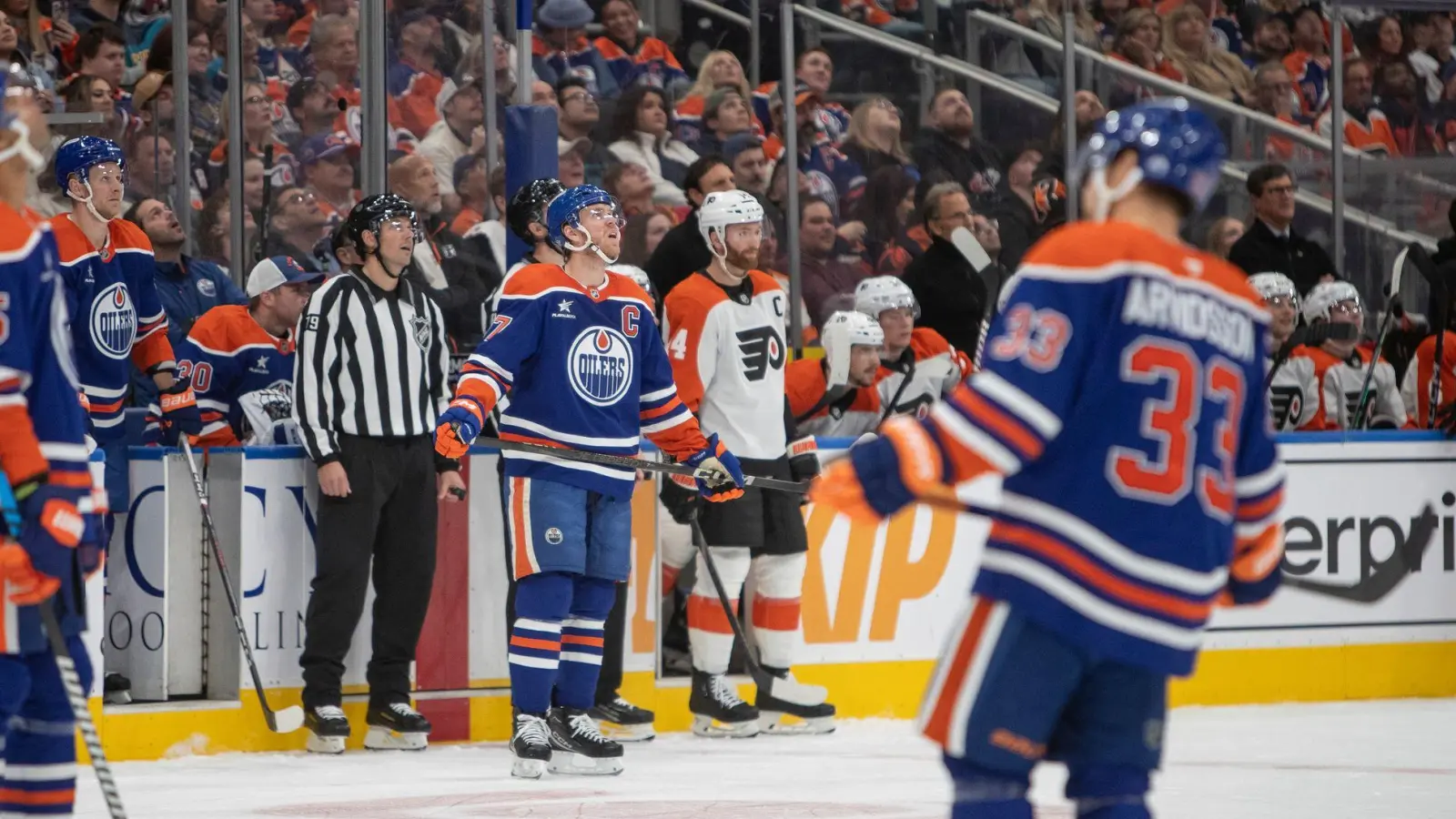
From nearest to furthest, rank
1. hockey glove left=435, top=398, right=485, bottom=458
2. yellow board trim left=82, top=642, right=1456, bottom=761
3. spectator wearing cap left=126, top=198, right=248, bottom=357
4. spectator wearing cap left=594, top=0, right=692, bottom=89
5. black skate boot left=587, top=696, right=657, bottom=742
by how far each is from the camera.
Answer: hockey glove left=435, top=398, right=485, bottom=458, yellow board trim left=82, top=642, right=1456, bottom=761, black skate boot left=587, top=696, right=657, bottom=742, spectator wearing cap left=126, top=198, right=248, bottom=357, spectator wearing cap left=594, top=0, right=692, bottom=89

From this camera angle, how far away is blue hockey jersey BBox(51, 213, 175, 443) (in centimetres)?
617

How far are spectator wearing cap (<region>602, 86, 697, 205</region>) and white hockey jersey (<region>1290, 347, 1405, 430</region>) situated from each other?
253 cm

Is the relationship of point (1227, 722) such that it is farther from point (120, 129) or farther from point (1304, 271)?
point (120, 129)

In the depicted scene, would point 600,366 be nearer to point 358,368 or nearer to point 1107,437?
point 358,368

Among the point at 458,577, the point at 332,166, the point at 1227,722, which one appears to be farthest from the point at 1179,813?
the point at 332,166

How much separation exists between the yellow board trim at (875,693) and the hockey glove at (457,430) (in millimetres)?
1364

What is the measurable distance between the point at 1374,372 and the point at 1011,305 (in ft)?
18.6

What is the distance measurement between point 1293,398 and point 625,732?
3128 millimetres

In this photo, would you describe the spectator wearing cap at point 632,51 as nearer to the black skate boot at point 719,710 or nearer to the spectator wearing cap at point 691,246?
the spectator wearing cap at point 691,246

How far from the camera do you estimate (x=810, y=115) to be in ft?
28.6

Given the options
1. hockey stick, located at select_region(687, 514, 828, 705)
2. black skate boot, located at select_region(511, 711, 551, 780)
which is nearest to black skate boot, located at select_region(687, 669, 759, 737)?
hockey stick, located at select_region(687, 514, 828, 705)

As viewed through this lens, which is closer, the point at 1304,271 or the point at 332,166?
the point at 332,166

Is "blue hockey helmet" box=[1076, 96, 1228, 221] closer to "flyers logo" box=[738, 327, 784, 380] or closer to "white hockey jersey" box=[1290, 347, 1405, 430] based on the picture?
"flyers logo" box=[738, 327, 784, 380]

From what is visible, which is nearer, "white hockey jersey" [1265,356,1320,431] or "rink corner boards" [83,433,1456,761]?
"rink corner boards" [83,433,1456,761]
